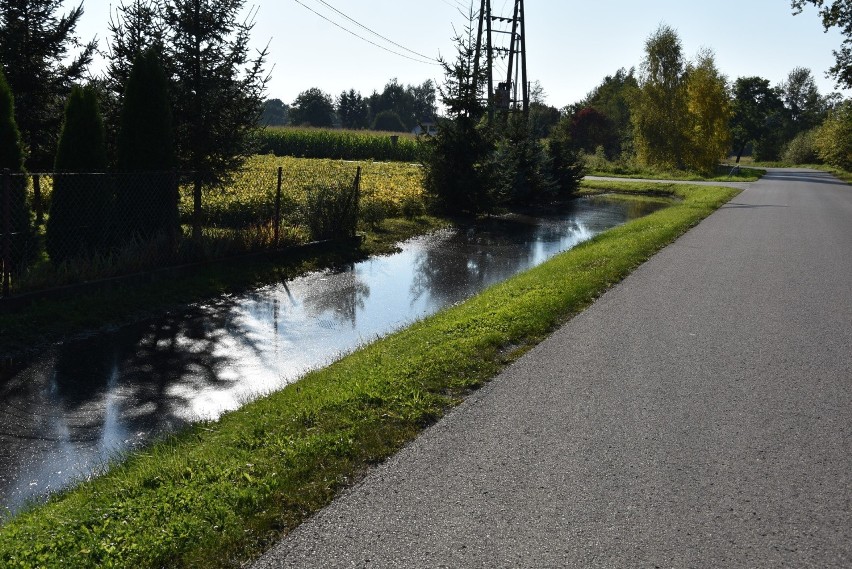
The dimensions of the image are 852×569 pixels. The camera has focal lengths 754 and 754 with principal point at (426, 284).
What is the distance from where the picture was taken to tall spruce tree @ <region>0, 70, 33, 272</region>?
29.1ft

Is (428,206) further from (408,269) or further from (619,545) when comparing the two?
(619,545)

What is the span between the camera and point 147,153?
1108 centimetres

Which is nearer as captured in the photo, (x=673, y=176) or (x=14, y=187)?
(x=14, y=187)

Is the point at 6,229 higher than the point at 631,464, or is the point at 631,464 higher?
the point at 6,229

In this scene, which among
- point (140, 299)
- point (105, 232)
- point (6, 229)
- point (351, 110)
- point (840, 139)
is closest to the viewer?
point (6, 229)

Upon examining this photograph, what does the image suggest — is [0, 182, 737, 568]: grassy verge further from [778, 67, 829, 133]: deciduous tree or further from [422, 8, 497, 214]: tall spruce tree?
[778, 67, 829, 133]: deciduous tree

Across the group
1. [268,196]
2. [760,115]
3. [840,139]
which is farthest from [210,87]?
[760,115]

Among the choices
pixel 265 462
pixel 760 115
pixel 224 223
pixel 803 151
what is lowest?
pixel 265 462

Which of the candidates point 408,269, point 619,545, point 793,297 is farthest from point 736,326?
point 408,269

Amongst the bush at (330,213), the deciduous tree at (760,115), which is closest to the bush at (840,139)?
the deciduous tree at (760,115)

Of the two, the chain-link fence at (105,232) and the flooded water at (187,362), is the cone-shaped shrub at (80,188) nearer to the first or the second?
the chain-link fence at (105,232)

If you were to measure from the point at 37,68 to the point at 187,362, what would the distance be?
9.41 metres

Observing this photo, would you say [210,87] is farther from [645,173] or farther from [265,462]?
[645,173]

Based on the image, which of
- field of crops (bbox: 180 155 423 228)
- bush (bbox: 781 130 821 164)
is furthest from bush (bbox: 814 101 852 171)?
field of crops (bbox: 180 155 423 228)
